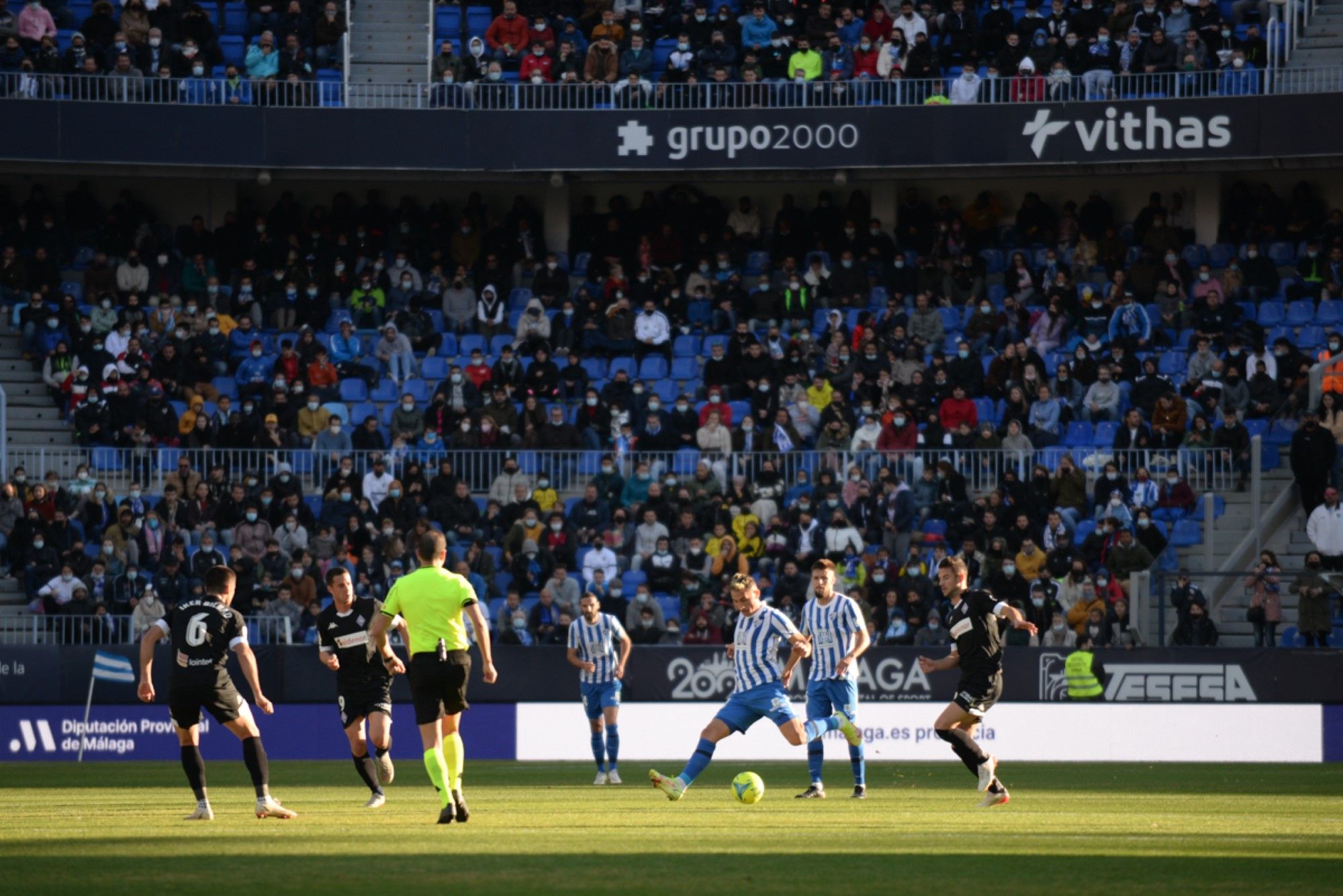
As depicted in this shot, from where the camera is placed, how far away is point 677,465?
29.0m

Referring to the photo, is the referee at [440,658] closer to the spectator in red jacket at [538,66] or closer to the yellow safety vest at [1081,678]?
the yellow safety vest at [1081,678]

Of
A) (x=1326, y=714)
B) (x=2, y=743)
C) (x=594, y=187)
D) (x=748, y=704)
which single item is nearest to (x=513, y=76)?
(x=594, y=187)

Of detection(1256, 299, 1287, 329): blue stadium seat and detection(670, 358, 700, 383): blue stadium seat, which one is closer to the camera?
detection(1256, 299, 1287, 329): blue stadium seat

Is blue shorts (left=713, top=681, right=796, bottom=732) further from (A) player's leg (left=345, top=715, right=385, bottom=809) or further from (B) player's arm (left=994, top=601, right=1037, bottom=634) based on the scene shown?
(A) player's leg (left=345, top=715, right=385, bottom=809)

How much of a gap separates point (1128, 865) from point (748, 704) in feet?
16.4

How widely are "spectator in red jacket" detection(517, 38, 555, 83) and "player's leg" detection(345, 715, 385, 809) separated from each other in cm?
1950

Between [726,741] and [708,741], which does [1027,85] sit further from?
[708,741]

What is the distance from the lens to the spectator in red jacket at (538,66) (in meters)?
33.1

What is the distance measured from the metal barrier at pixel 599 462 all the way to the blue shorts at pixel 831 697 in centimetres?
1070

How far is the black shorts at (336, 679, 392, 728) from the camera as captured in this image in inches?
607

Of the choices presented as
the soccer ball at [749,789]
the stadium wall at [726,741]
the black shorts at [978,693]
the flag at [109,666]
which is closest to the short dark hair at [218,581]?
the soccer ball at [749,789]

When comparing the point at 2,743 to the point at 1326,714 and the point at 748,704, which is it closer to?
the point at 748,704

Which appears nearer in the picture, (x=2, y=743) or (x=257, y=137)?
(x=2, y=743)

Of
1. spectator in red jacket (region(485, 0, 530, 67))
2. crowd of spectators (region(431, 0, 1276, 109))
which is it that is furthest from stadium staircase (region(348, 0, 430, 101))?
spectator in red jacket (region(485, 0, 530, 67))
